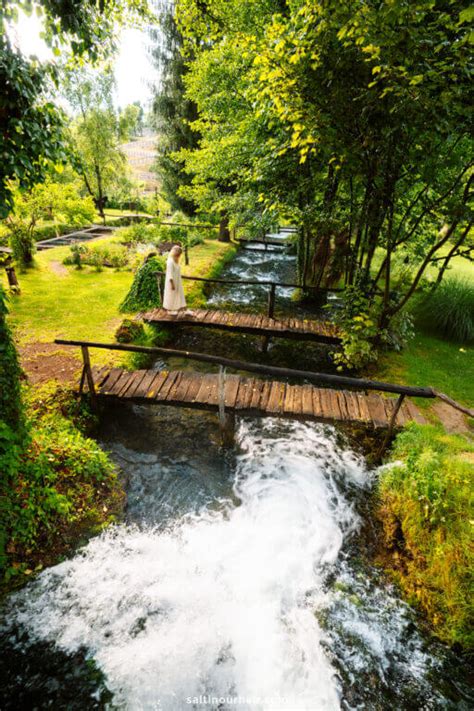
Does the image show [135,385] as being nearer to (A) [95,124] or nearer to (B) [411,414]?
(B) [411,414]

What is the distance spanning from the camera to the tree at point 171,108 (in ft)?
55.7

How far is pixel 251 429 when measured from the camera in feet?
21.2

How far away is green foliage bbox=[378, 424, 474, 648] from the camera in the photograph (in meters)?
3.42

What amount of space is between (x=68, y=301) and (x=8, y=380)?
25.0 feet

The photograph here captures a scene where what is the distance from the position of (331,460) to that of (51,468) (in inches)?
171

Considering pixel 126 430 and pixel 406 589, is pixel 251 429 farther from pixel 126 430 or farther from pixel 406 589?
pixel 406 589

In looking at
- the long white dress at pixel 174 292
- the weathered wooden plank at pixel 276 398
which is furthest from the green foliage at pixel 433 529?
the long white dress at pixel 174 292

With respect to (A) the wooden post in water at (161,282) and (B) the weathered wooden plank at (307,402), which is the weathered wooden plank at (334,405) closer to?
(B) the weathered wooden plank at (307,402)

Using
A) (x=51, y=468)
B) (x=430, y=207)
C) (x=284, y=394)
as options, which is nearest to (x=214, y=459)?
(x=284, y=394)

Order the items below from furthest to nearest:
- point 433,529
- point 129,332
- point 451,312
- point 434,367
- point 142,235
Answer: point 142,235
point 451,312
point 129,332
point 434,367
point 433,529

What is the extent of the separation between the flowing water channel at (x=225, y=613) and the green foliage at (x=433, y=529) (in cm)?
29

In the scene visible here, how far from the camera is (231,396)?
582 centimetres

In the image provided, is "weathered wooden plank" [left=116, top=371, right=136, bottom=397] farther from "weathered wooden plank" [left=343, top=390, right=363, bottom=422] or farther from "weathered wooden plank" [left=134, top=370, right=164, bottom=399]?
"weathered wooden plank" [left=343, top=390, right=363, bottom=422]

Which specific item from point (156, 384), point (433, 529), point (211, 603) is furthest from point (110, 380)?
point (433, 529)
